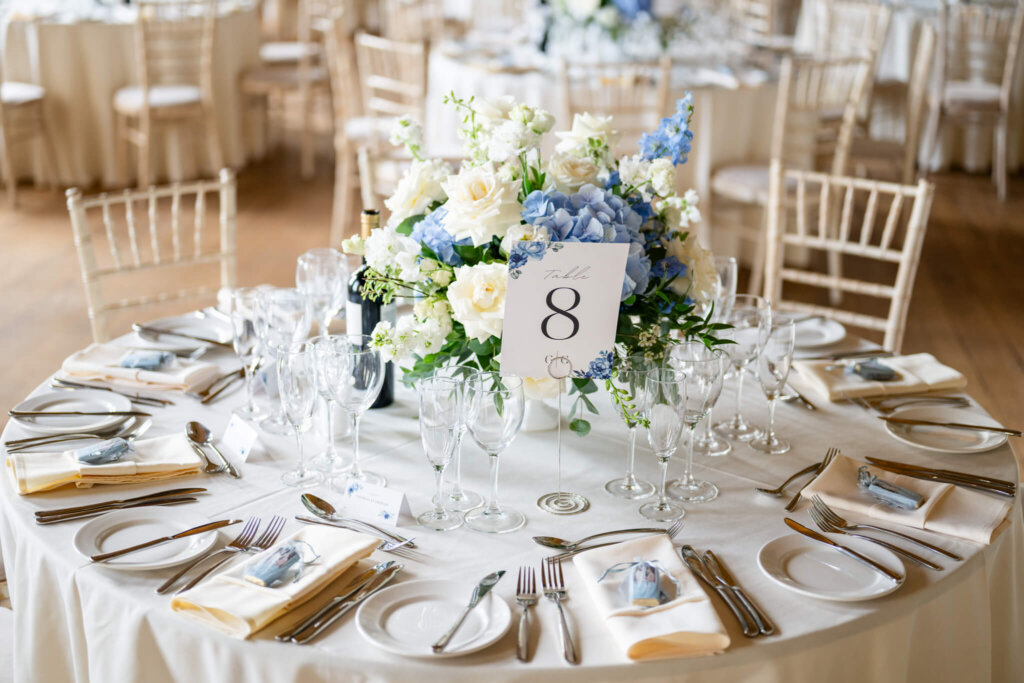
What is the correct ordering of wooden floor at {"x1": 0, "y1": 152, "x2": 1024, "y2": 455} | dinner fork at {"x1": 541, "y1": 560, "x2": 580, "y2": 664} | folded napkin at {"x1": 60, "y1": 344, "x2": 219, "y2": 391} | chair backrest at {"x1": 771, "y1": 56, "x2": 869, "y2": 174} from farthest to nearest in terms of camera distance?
chair backrest at {"x1": 771, "y1": 56, "x2": 869, "y2": 174}, wooden floor at {"x1": 0, "y1": 152, "x2": 1024, "y2": 455}, folded napkin at {"x1": 60, "y1": 344, "x2": 219, "y2": 391}, dinner fork at {"x1": 541, "y1": 560, "x2": 580, "y2": 664}

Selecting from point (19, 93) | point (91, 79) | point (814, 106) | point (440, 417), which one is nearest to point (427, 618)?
point (440, 417)

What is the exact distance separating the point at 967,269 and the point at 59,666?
471 centimetres

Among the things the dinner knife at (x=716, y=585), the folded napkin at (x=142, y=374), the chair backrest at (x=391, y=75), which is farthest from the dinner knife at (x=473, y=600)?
the chair backrest at (x=391, y=75)

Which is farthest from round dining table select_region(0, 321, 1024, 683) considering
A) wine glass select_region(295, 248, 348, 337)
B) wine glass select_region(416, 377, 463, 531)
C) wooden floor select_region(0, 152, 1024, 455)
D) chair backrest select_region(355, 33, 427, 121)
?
chair backrest select_region(355, 33, 427, 121)

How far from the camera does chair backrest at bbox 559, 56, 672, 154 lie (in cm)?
409

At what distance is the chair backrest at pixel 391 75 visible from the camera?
4.67m

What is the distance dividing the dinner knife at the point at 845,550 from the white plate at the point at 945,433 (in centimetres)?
40

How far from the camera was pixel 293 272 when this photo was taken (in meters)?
4.79

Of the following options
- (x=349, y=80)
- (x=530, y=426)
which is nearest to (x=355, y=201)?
(x=349, y=80)

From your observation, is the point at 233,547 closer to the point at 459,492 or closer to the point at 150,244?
the point at 459,492

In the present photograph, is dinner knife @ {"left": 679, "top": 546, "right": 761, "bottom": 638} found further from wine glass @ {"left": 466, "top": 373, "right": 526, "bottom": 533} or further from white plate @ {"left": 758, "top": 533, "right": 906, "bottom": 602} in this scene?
wine glass @ {"left": 466, "top": 373, "right": 526, "bottom": 533}

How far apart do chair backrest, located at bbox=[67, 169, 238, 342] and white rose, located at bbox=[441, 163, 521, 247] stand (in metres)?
1.06

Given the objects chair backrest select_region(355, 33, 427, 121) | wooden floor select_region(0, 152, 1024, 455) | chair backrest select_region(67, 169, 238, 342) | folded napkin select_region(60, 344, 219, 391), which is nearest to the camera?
folded napkin select_region(60, 344, 219, 391)

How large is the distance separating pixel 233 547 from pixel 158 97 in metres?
4.88
